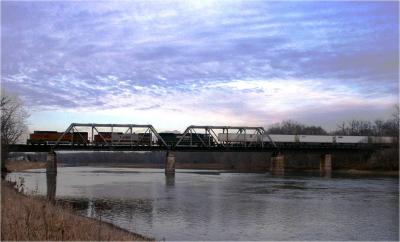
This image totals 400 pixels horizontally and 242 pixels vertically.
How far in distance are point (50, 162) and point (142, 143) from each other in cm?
2435

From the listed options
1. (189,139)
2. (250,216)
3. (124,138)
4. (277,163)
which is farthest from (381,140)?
(250,216)

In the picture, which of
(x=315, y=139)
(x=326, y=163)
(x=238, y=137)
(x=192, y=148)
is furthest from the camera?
(x=315, y=139)

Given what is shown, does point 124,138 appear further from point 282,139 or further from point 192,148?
point 282,139

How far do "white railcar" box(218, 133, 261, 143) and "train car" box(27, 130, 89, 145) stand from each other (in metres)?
36.6

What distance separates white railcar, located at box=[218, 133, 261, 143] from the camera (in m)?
132

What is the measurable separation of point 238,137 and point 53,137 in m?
48.7

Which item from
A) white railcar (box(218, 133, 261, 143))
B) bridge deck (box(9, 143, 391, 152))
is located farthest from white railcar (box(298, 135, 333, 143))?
white railcar (box(218, 133, 261, 143))

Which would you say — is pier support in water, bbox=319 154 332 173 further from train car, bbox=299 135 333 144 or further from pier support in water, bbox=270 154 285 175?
pier support in water, bbox=270 154 285 175

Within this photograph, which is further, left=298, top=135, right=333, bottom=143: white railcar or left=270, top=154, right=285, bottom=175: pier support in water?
left=298, top=135, right=333, bottom=143: white railcar

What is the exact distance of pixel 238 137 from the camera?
133875 millimetres

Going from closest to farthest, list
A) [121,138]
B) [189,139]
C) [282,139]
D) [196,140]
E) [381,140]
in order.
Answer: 1. [121,138]
2. [189,139]
3. [196,140]
4. [381,140]
5. [282,139]

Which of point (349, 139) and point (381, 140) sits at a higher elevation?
point (349, 139)

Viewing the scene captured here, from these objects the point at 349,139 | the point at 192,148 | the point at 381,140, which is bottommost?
the point at 192,148

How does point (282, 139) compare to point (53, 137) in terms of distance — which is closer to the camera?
point (53, 137)
